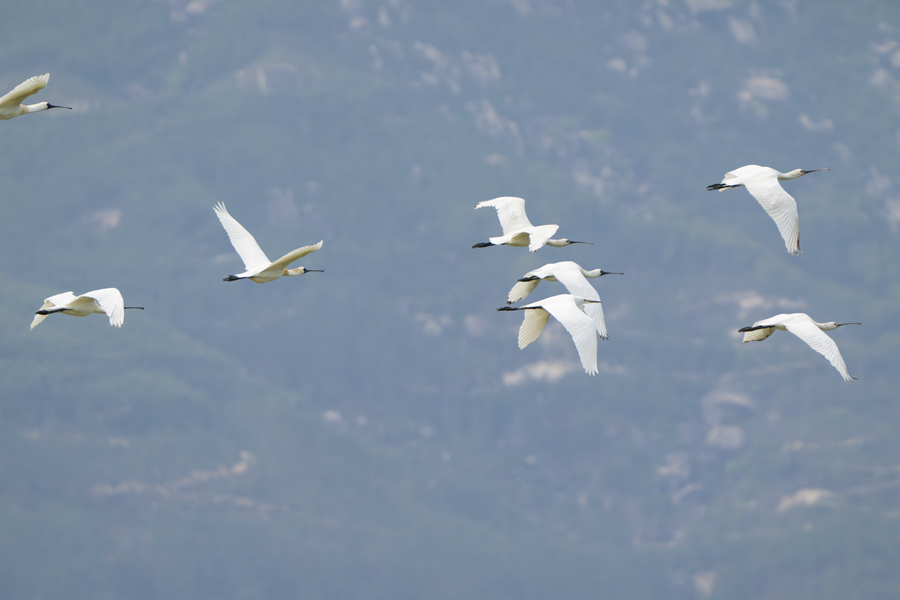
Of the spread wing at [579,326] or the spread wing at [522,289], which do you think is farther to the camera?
the spread wing at [522,289]

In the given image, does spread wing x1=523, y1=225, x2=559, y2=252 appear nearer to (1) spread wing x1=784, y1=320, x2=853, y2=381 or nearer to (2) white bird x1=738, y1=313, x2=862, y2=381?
(2) white bird x1=738, y1=313, x2=862, y2=381

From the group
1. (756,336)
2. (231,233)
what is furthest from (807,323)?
(231,233)

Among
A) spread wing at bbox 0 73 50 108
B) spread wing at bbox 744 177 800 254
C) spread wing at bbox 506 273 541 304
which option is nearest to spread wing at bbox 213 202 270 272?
spread wing at bbox 0 73 50 108

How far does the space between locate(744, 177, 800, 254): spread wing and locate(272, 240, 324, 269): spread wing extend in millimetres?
14017

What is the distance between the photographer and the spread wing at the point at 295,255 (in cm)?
3364

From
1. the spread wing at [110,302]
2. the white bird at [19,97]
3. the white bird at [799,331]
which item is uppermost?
the white bird at [19,97]

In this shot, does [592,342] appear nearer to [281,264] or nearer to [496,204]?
[281,264]

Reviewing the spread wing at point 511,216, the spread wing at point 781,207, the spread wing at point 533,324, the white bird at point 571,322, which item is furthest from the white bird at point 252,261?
the spread wing at point 781,207

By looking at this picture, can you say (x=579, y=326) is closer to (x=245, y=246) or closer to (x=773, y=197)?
(x=773, y=197)

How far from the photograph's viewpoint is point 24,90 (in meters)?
38.1

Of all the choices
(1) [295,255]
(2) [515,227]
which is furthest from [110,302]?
(2) [515,227]

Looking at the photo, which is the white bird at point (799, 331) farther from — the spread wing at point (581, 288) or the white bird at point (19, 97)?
the white bird at point (19, 97)

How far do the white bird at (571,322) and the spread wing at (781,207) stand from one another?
6.01 metres

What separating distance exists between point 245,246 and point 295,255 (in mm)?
9183
